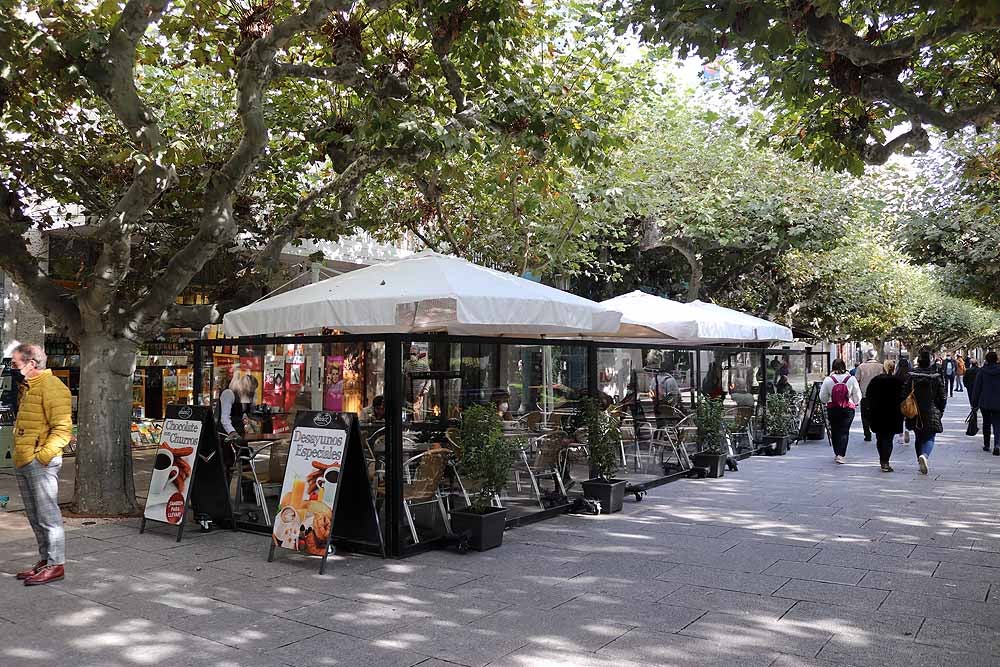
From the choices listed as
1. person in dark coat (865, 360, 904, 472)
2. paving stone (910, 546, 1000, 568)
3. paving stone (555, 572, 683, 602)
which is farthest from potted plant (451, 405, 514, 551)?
person in dark coat (865, 360, 904, 472)

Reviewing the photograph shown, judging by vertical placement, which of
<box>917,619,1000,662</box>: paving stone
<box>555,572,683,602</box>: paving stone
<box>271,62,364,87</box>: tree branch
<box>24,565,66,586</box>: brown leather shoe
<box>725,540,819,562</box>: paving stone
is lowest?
<box>555,572,683,602</box>: paving stone

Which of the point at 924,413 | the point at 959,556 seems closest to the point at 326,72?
the point at 959,556

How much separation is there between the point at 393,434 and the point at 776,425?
10.0 meters

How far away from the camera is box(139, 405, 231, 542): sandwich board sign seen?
7.67m

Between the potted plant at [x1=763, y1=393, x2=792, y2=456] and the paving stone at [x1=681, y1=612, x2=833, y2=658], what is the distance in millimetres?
9781

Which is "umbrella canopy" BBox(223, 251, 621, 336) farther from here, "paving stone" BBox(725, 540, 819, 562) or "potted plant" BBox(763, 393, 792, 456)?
"potted plant" BBox(763, 393, 792, 456)

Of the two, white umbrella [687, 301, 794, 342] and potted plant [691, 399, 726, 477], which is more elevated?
white umbrella [687, 301, 794, 342]

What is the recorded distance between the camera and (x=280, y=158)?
465 inches

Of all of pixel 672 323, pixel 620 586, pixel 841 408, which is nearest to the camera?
pixel 620 586

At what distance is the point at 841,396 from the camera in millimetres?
13234

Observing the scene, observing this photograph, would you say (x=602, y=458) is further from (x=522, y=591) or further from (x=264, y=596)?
(x=264, y=596)

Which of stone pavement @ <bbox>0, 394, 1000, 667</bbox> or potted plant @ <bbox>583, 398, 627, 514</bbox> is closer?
stone pavement @ <bbox>0, 394, 1000, 667</bbox>

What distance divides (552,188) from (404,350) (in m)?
5.47

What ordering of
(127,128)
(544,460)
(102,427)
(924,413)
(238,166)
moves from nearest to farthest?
1. (127,128)
2. (238,166)
3. (102,427)
4. (544,460)
5. (924,413)
